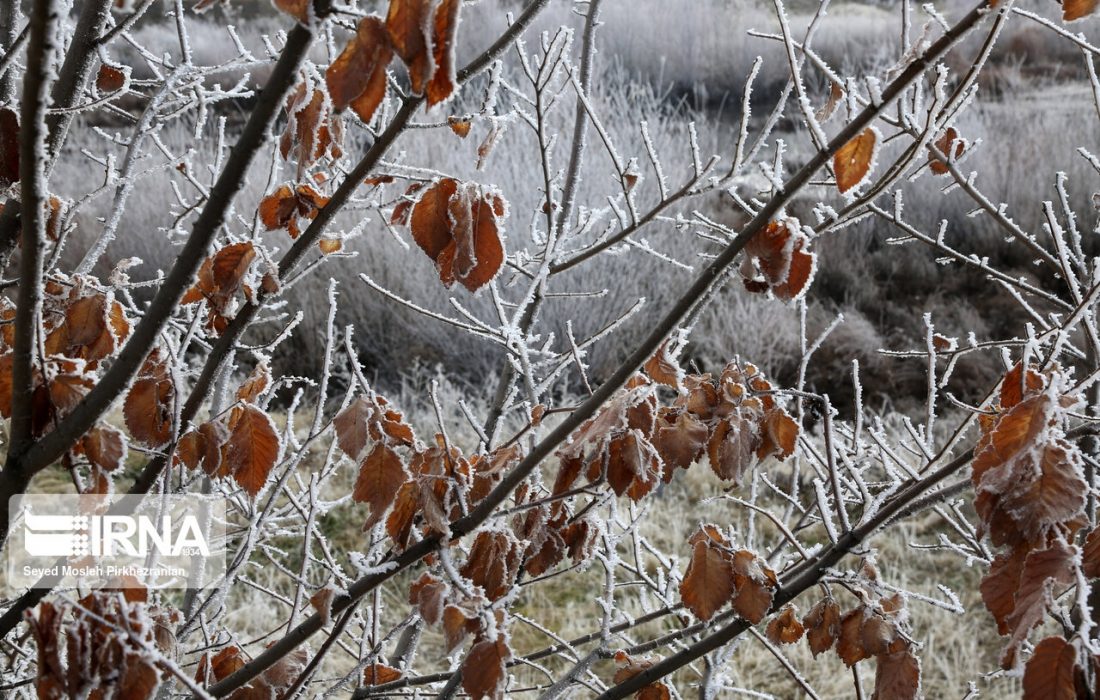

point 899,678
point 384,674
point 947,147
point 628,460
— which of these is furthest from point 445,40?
point 947,147

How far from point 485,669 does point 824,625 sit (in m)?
0.57

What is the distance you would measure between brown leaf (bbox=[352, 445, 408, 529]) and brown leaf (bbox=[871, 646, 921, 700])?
0.66 m

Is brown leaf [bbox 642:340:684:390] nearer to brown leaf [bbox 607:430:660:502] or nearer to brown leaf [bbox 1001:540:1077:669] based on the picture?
brown leaf [bbox 607:430:660:502]

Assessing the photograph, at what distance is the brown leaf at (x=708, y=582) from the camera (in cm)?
118

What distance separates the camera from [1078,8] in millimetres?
846

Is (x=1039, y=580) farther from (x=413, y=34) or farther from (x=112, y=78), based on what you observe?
(x=112, y=78)

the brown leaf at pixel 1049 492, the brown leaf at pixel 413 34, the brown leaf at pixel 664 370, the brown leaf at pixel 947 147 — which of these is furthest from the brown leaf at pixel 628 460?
the brown leaf at pixel 947 147

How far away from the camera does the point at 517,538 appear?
4.27 ft

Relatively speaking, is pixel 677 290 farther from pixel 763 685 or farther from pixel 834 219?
pixel 834 219

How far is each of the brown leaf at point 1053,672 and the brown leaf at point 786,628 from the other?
70 centimetres

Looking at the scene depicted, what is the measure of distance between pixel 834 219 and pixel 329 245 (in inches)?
29.6

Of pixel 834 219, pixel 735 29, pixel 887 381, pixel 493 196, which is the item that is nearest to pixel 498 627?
pixel 493 196

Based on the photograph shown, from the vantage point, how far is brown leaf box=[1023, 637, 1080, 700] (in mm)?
786

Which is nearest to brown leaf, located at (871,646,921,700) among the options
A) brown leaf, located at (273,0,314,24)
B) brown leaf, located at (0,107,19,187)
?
brown leaf, located at (273,0,314,24)
